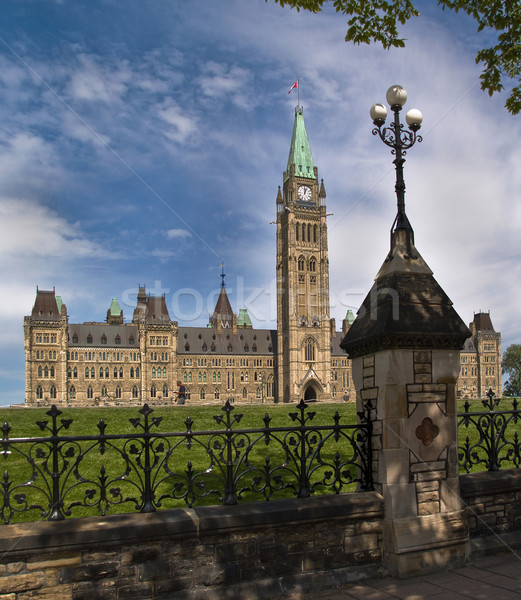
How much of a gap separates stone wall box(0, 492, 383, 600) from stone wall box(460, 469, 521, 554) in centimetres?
136

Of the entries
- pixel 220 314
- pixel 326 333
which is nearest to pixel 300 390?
pixel 326 333

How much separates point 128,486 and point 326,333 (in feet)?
277

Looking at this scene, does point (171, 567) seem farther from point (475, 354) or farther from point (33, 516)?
point (475, 354)

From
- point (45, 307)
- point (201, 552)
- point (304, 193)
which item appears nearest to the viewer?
point (201, 552)

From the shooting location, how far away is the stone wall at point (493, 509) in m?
6.77

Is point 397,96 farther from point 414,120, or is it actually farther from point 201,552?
point 201,552

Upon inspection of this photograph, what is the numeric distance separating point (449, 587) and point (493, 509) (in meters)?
1.64

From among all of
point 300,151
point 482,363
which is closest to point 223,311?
point 300,151

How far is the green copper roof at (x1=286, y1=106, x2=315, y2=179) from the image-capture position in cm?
9888

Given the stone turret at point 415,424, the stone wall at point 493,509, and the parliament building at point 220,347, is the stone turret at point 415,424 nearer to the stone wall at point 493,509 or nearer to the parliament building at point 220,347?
the stone wall at point 493,509

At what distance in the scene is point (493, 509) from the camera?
274 inches

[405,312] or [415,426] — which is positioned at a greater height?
[405,312]

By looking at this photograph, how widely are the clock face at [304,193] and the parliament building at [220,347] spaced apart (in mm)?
180

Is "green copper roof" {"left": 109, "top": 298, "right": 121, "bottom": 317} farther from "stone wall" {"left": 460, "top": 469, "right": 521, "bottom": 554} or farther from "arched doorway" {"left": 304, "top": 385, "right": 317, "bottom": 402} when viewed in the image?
"stone wall" {"left": 460, "top": 469, "right": 521, "bottom": 554}
